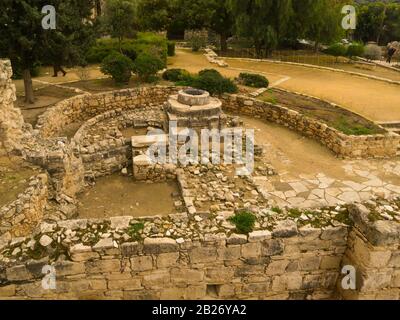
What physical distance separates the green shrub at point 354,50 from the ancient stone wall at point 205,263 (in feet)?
90.1

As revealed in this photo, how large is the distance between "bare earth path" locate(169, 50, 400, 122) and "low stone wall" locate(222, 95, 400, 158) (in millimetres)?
2360

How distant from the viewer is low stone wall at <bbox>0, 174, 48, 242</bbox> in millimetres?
7016

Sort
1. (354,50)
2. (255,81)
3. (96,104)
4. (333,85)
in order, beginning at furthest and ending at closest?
1. (354,50)
2. (333,85)
3. (255,81)
4. (96,104)

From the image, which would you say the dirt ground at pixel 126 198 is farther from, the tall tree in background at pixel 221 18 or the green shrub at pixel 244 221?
the tall tree in background at pixel 221 18

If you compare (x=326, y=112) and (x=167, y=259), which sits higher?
(x=326, y=112)

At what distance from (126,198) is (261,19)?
1862 centimetres

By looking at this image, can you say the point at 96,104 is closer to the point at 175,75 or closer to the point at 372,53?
the point at 175,75

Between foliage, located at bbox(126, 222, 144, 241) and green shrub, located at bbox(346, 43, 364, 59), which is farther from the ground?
green shrub, located at bbox(346, 43, 364, 59)

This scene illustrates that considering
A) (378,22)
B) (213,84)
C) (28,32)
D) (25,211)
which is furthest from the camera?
(378,22)

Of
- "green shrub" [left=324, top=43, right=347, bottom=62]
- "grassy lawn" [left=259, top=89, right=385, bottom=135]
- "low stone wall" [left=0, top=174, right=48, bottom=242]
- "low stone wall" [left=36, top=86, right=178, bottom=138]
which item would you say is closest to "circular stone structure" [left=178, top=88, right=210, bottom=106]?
"grassy lawn" [left=259, top=89, right=385, bottom=135]

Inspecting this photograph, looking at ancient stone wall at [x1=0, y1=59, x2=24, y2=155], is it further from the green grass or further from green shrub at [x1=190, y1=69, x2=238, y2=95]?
the green grass

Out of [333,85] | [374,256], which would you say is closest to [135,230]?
[374,256]

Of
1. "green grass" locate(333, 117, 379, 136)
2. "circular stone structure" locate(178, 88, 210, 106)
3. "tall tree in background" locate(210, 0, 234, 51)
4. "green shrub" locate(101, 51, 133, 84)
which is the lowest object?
"green grass" locate(333, 117, 379, 136)

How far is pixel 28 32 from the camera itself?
13203mm
